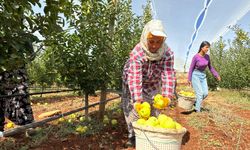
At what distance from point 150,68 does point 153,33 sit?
65 centimetres

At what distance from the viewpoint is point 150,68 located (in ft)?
12.7

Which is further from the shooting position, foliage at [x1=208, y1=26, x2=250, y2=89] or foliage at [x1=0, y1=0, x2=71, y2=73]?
foliage at [x1=208, y1=26, x2=250, y2=89]

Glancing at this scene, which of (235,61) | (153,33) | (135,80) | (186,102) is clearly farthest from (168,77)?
(235,61)

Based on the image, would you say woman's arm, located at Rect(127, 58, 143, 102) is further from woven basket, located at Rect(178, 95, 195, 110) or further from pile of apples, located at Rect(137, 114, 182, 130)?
woven basket, located at Rect(178, 95, 195, 110)

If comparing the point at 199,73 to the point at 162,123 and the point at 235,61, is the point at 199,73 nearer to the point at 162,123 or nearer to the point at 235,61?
the point at 162,123

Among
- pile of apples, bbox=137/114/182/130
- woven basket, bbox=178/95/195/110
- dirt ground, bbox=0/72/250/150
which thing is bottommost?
dirt ground, bbox=0/72/250/150

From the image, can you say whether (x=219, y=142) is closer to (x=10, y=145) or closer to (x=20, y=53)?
(x=10, y=145)

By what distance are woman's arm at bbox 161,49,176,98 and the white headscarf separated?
0.58 feet

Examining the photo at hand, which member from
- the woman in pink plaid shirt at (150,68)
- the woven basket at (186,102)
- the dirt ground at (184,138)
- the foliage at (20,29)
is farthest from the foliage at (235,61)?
the foliage at (20,29)

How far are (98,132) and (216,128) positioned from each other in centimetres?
218

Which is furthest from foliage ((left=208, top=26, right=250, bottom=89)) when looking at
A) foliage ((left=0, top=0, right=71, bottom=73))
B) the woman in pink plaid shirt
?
foliage ((left=0, top=0, right=71, bottom=73))

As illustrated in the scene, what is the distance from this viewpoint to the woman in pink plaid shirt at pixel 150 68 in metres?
3.49

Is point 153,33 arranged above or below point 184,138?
above

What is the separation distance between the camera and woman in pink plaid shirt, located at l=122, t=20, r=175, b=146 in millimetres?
3494
